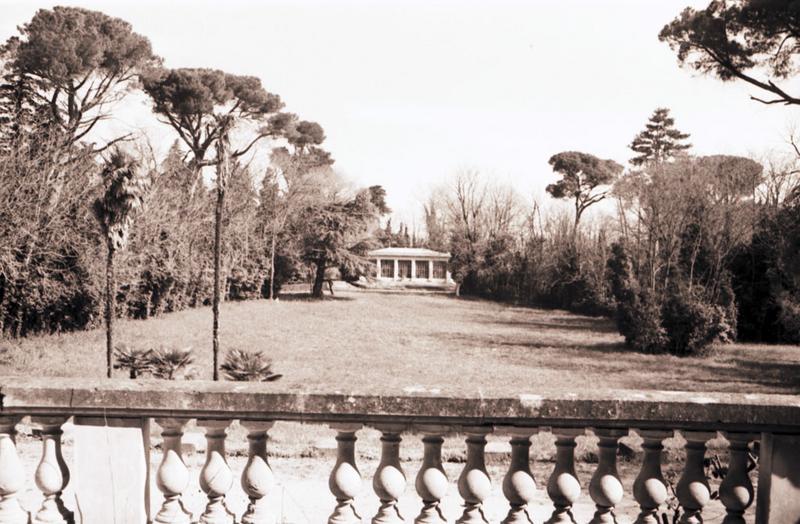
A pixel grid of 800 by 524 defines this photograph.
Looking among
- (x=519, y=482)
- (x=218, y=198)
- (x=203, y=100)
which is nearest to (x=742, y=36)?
(x=218, y=198)

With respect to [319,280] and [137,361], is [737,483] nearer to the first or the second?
[137,361]

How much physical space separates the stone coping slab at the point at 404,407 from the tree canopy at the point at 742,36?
1545 cm

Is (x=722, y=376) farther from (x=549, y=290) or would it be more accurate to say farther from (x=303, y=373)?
(x=549, y=290)

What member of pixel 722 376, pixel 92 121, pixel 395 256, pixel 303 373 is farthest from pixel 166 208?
pixel 395 256

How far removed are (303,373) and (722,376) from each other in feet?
30.2

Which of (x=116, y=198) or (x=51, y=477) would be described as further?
(x=116, y=198)

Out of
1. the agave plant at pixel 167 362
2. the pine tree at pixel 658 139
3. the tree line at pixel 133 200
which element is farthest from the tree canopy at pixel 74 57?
the pine tree at pixel 658 139

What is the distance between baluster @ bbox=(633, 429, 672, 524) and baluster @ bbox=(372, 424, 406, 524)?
84 cm

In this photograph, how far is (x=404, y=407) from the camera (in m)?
2.33

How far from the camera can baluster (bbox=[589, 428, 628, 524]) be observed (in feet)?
7.79

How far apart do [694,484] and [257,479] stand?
1.52 meters

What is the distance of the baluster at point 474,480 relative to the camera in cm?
236

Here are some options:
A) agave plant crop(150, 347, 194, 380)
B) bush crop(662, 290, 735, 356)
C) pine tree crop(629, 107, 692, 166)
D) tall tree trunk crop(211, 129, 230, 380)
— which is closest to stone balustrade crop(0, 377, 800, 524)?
agave plant crop(150, 347, 194, 380)

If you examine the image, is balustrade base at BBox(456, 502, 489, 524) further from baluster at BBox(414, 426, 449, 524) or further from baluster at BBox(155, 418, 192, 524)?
baluster at BBox(155, 418, 192, 524)
